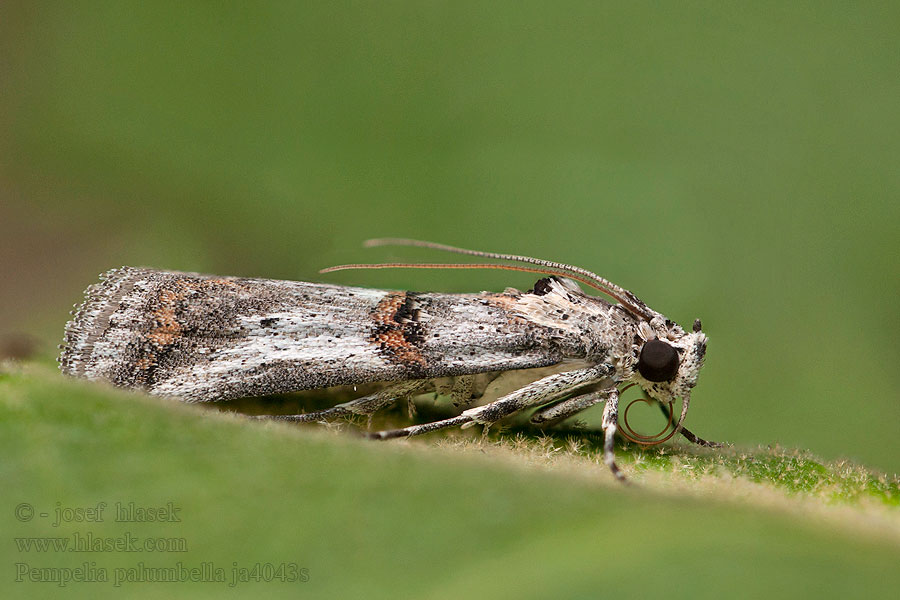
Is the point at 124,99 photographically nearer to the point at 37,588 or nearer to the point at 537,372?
the point at 537,372

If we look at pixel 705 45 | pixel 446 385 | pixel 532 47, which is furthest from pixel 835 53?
pixel 446 385

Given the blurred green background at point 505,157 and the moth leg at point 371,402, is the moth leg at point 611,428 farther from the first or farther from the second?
the blurred green background at point 505,157

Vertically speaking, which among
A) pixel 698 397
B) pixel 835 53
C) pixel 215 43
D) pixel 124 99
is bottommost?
pixel 698 397

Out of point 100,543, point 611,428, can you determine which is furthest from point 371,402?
point 100,543

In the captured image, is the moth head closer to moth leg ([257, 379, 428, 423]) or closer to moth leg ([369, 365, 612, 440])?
moth leg ([369, 365, 612, 440])

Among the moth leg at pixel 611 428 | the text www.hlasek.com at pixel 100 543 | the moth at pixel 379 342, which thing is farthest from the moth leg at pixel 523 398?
the text www.hlasek.com at pixel 100 543

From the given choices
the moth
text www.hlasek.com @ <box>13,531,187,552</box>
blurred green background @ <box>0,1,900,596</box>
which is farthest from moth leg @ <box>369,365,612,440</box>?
text www.hlasek.com @ <box>13,531,187,552</box>
